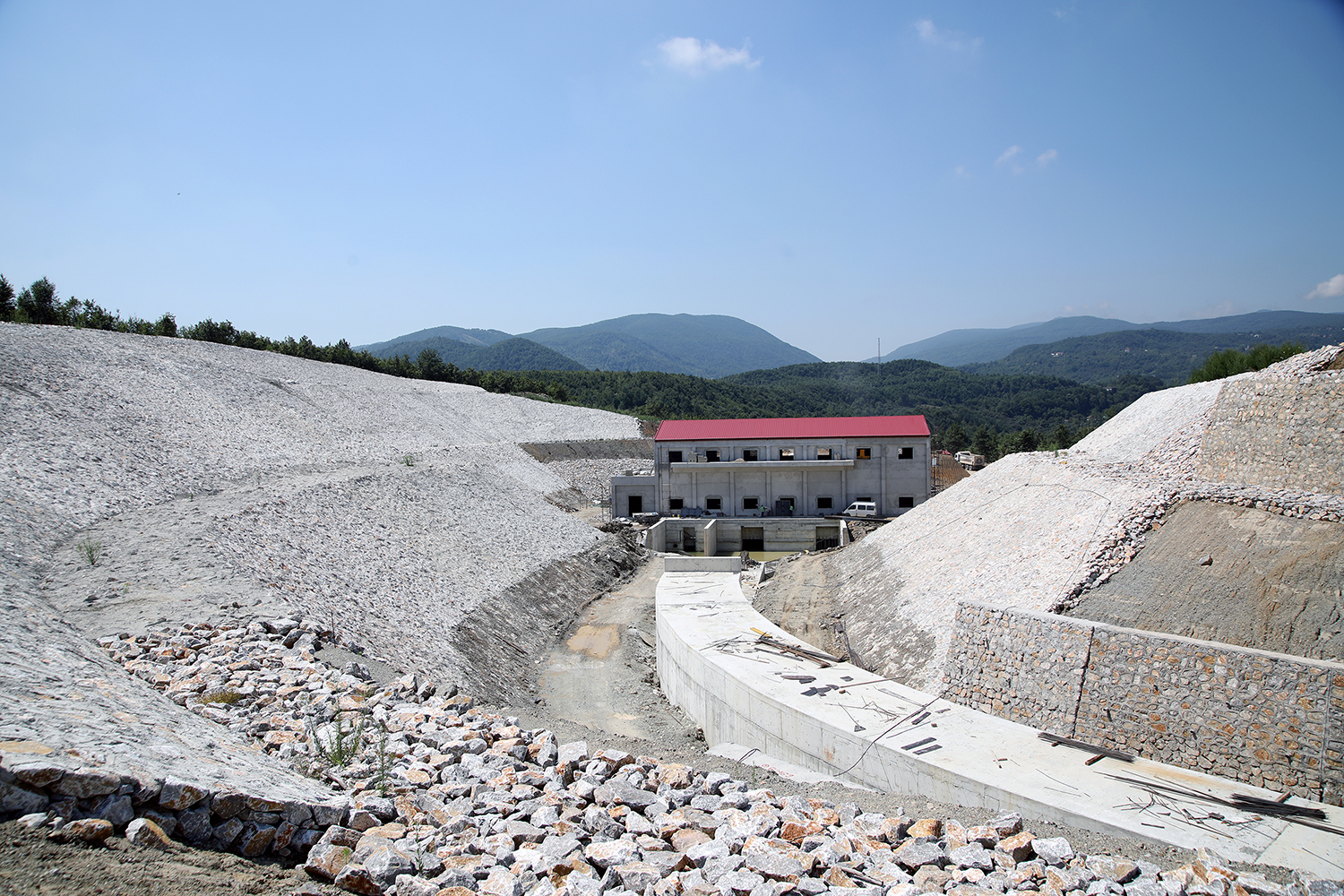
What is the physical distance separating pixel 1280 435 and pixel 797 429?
2214 centimetres

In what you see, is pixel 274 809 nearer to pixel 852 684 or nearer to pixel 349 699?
pixel 349 699

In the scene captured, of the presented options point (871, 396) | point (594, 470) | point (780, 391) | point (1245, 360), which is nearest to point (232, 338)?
point (594, 470)

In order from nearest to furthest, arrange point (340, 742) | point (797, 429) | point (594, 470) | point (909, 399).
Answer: point (340, 742), point (797, 429), point (594, 470), point (909, 399)

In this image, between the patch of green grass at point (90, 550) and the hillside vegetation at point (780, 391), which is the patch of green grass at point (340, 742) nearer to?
the patch of green grass at point (90, 550)

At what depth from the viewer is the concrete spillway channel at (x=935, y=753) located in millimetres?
9047

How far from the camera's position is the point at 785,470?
37.5m

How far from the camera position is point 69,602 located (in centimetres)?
1199

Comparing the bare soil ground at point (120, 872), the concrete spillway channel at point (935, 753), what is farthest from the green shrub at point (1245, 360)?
the bare soil ground at point (120, 872)

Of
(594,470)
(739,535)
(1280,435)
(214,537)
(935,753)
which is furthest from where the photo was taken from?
(594,470)

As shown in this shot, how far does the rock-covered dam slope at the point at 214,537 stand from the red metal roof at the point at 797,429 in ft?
26.8

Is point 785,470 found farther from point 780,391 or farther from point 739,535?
point 780,391

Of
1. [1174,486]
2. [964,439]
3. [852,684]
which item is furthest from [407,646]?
[964,439]

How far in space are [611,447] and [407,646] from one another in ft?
127

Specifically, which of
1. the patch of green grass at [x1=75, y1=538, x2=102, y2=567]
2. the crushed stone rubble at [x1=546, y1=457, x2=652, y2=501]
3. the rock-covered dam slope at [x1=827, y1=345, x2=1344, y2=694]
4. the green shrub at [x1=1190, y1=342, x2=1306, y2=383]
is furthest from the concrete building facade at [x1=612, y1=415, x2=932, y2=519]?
the patch of green grass at [x1=75, y1=538, x2=102, y2=567]
